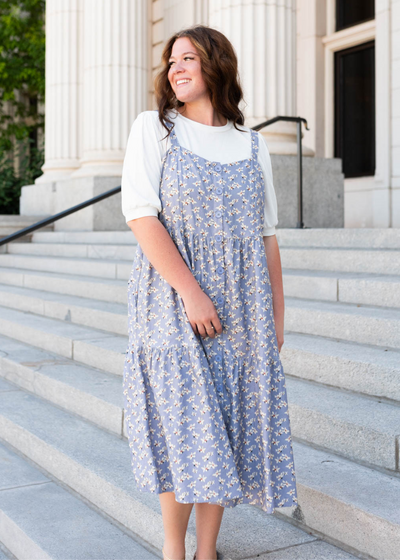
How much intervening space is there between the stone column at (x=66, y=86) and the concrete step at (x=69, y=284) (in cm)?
309

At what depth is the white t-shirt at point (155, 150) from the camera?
86.2 inches

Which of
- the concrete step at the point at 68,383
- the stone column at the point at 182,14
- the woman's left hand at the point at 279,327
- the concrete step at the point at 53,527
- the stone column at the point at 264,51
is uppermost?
the stone column at the point at 182,14

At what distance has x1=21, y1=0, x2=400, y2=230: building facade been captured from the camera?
8016 millimetres

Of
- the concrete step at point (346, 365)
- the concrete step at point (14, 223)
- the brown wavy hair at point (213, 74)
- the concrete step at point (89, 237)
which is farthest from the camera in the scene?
the concrete step at point (14, 223)

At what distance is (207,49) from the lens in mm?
2230

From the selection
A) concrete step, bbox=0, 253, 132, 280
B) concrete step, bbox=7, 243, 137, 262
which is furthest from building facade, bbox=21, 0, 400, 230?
concrete step, bbox=0, 253, 132, 280

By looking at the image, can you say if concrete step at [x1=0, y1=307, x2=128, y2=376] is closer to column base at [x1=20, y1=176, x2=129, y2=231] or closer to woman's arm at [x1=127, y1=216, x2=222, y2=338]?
woman's arm at [x1=127, y1=216, x2=222, y2=338]

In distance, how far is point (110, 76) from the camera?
10.2 m

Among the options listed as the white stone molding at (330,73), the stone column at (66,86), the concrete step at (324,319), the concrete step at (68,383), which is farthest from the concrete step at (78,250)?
the white stone molding at (330,73)

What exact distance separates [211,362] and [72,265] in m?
5.87

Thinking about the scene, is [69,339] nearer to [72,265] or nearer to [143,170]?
[72,265]

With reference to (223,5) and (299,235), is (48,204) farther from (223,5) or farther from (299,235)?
(299,235)

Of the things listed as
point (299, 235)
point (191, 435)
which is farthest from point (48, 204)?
point (191, 435)

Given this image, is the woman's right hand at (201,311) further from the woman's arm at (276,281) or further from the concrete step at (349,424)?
the concrete step at (349,424)
